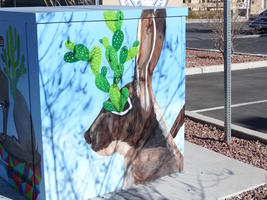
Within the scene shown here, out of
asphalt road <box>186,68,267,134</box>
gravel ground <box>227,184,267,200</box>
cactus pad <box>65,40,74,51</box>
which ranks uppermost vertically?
cactus pad <box>65,40,74,51</box>

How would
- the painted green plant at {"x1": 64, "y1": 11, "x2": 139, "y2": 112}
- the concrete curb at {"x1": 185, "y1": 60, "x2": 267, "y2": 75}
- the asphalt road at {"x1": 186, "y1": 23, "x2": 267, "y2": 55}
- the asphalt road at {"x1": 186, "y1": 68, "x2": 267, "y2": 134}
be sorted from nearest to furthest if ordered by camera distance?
the painted green plant at {"x1": 64, "y1": 11, "x2": 139, "y2": 112} → the asphalt road at {"x1": 186, "y1": 68, "x2": 267, "y2": 134} → the concrete curb at {"x1": 185, "y1": 60, "x2": 267, "y2": 75} → the asphalt road at {"x1": 186, "y1": 23, "x2": 267, "y2": 55}

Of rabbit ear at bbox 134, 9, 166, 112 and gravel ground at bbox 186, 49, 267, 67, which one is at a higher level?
rabbit ear at bbox 134, 9, 166, 112

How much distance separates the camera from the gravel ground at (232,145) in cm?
582

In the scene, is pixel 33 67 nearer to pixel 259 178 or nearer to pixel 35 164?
pixel 35 164

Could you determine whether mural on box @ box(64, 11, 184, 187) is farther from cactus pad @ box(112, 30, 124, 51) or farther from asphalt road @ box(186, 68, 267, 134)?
asphalt road @ box(186, 68, 267, 134)

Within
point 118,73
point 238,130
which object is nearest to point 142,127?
point 118,73

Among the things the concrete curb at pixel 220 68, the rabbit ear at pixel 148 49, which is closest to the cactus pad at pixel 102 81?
the rabbit ear at pixel 148 49

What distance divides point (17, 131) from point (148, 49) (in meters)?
1.51

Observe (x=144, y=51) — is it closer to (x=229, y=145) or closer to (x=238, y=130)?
(x=229, y=145)

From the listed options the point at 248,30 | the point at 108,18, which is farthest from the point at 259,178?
the point at 248,30

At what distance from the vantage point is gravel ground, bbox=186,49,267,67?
47.7 feet

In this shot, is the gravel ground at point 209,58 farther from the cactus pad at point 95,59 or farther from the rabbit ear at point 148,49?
the cactus pad at point 95,59

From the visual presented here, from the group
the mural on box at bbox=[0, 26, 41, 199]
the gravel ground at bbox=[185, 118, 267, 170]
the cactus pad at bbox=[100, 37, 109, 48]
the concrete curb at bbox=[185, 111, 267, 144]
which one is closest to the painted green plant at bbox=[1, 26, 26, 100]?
the mural on box at bbox=[0, 26, 41, 199]

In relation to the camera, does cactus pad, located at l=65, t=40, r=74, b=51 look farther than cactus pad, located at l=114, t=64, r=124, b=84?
No
